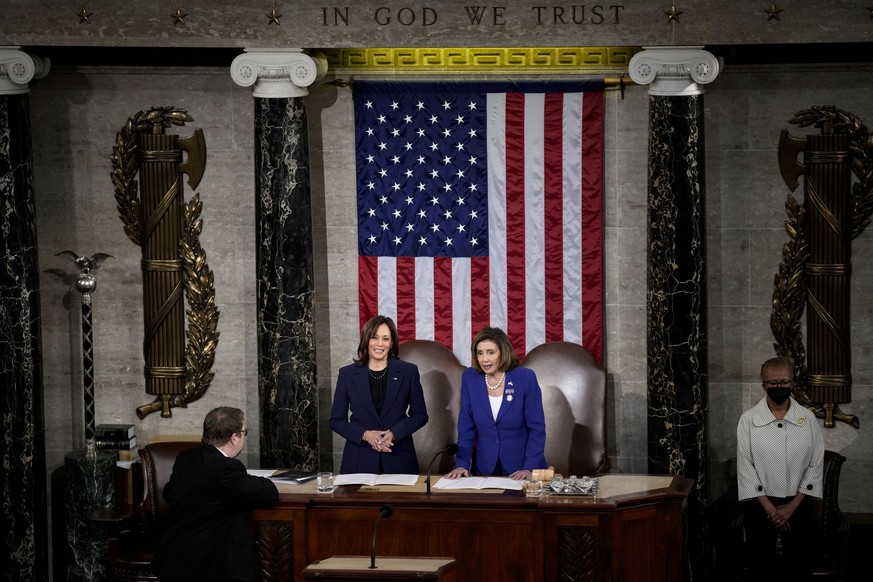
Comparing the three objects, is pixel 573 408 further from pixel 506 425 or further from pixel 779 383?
pixel 779 383

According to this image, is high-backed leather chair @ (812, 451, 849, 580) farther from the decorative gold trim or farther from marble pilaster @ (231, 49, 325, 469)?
marble pilaster @ (231, 49, 325, 469)

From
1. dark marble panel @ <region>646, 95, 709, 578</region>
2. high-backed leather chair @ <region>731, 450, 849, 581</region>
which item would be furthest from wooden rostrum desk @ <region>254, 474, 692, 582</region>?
dark marble panel @ <region>646, 95, 709, 578</region>

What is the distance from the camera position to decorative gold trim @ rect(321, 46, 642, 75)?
433 inches

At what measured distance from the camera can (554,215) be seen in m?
11.0

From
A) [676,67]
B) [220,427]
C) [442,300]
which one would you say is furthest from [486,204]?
[220,427]

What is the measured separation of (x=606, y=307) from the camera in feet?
36.7

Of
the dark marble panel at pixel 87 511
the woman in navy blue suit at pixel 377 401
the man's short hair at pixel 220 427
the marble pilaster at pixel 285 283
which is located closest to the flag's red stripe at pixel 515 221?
the marble pilaster at pixel 285 283

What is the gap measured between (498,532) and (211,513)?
6.15 feet

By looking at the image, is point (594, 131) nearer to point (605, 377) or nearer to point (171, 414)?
point (605, 377)

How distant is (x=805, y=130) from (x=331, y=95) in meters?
4.22

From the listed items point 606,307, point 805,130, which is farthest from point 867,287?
point 606,307

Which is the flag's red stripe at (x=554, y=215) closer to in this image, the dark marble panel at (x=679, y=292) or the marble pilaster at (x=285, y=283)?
the dark marble panel at (x=679, y=292)

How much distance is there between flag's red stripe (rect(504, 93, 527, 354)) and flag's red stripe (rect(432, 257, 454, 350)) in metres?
0.52

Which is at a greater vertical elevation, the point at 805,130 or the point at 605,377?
the point at 805,130
